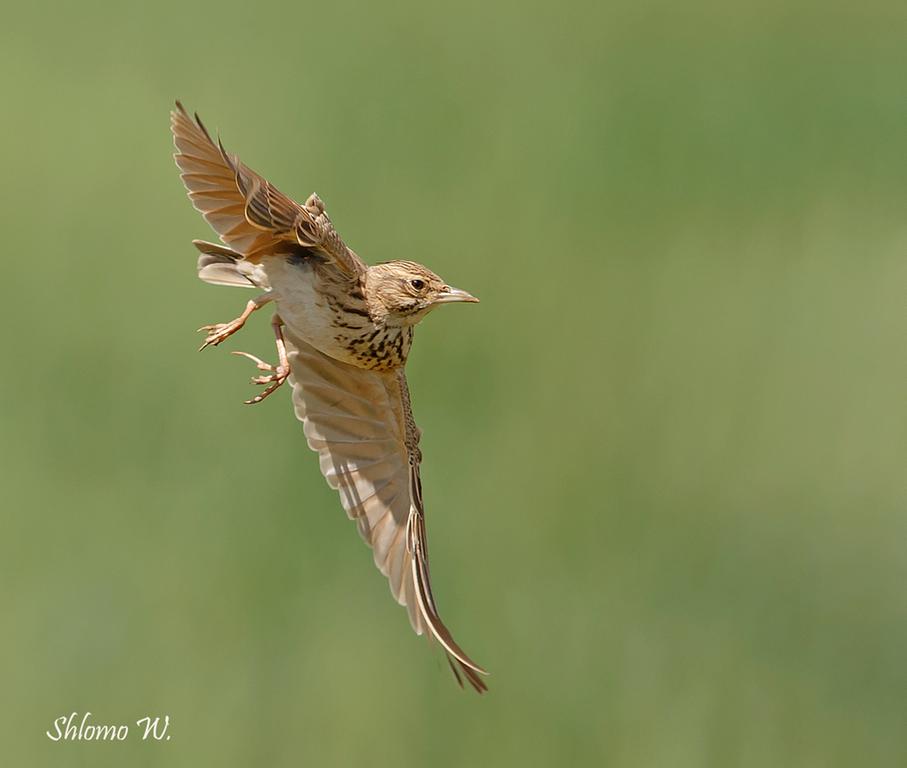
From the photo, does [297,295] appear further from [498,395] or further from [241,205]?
[498,395]

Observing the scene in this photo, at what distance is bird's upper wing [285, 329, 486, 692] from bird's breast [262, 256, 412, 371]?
0.83 ft

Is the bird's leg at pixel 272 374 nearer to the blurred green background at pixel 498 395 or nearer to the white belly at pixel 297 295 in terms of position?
the white belly at pixel 297 295

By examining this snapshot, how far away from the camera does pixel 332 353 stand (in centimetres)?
530

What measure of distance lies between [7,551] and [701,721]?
10.8 ft

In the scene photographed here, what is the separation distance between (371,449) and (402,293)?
68cm

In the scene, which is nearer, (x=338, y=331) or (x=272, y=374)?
(x=272, y=374)

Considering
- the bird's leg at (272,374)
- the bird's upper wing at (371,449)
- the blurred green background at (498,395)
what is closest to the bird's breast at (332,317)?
the bird's leg at (272,374)

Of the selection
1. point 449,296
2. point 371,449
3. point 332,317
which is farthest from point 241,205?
→ point 371,449

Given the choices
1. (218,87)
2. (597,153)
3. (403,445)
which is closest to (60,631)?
(403,445)

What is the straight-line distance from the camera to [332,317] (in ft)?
17.0

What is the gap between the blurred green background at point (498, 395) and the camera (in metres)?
8.29

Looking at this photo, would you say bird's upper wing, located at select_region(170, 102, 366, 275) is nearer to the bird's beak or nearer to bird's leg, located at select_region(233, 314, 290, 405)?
bird's leg, located at select_region(233, 314, 290, 405)

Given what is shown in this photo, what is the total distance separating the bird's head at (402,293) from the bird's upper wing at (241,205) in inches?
11.9

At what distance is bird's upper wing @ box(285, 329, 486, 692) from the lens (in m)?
5.61
